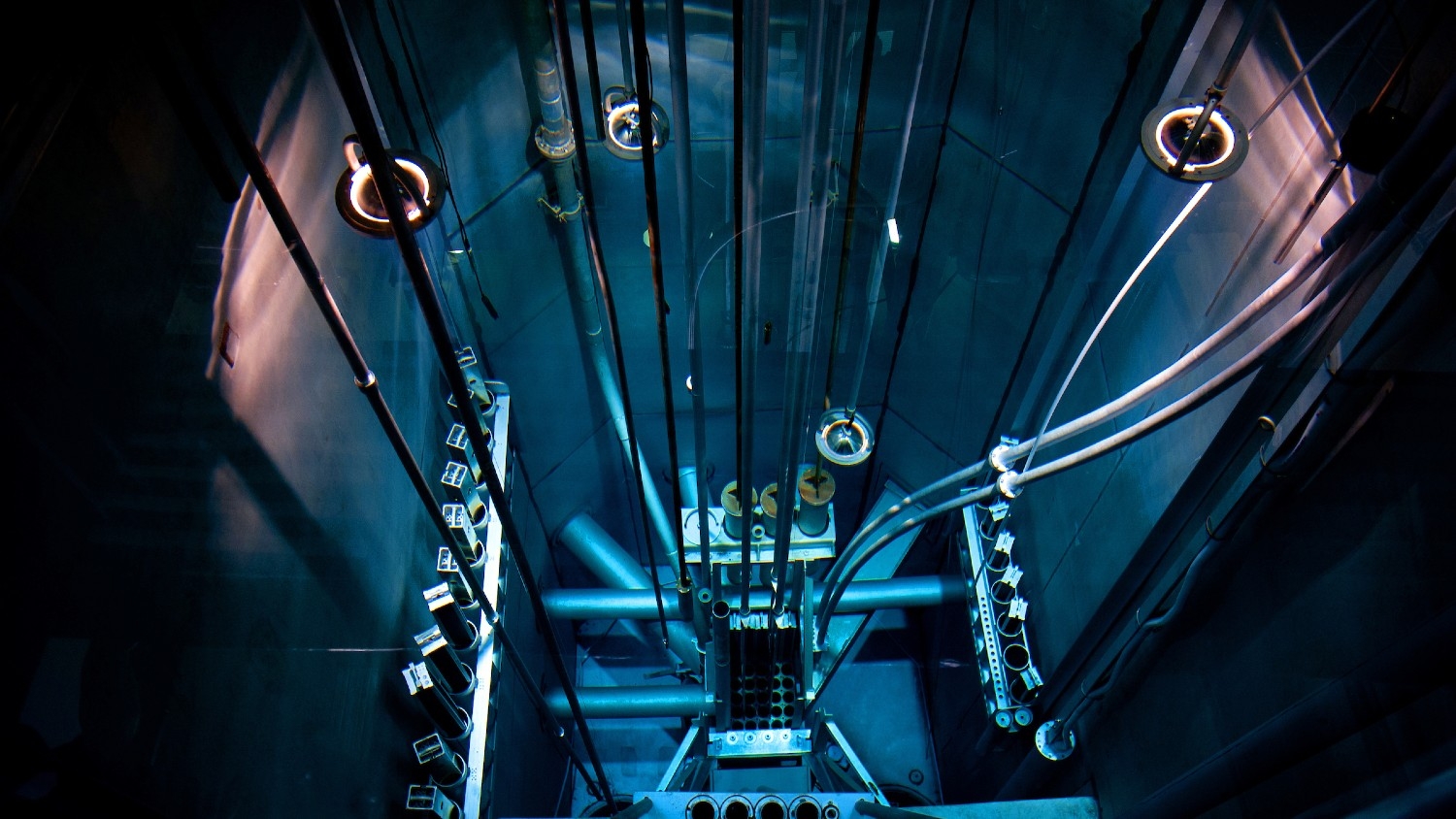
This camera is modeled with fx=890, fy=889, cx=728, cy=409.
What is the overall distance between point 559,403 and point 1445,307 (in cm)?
331

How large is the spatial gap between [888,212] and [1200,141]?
122 centimetres

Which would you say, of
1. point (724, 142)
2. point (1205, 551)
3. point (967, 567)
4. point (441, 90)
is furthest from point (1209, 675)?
point (441, 90)

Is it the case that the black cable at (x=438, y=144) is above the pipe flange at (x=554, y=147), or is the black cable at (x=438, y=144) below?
below

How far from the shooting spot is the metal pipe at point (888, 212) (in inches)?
114

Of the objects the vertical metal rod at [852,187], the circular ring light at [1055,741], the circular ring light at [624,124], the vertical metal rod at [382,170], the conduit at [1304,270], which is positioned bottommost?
the circular ring light at [1055,741]

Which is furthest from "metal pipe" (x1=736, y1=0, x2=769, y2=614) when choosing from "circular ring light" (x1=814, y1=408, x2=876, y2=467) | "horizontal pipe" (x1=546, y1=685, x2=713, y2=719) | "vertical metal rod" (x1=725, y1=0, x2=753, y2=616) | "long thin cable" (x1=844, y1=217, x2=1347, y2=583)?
"horizontal pipe" (x1=546, y1=685, x2=713, y2=719)

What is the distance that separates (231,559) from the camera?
188cm

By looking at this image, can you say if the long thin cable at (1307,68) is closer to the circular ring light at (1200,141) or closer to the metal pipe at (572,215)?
the circular ring light at (1200,141)

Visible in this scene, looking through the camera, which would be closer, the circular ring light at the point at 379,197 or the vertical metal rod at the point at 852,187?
the circular ring light at the point at 379,197

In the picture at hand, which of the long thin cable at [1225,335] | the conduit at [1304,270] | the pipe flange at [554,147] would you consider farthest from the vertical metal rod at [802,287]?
the pipe flange at [554,147]

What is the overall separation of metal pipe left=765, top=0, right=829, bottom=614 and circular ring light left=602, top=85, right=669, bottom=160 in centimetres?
76

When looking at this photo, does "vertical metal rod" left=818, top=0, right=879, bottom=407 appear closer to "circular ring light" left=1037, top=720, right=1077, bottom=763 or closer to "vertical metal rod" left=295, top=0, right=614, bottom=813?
"vertical metal rod" left=295, top=0, right=614, bottom=813

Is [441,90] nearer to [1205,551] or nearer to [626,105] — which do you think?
[626,105]

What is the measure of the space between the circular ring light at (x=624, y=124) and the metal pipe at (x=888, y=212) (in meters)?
0.82
